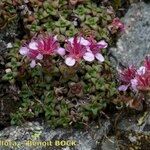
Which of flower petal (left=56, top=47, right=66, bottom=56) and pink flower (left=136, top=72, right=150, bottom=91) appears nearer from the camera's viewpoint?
pink flower (left=136, top=72, right=150, bottom=91)

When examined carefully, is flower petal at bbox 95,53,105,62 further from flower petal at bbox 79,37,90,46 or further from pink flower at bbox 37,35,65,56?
pink flower at bbox 37,35,65,56

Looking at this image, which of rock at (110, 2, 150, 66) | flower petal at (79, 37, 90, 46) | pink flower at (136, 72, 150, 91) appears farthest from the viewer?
rock at (110, 2, 150, 66)

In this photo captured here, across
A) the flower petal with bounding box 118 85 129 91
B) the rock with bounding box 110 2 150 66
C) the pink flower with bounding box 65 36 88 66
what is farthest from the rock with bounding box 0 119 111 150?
the rock with bounding box 110 2 150 66

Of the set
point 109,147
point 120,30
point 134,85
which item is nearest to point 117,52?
point 120,30

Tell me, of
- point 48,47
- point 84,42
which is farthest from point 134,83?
point 48,47

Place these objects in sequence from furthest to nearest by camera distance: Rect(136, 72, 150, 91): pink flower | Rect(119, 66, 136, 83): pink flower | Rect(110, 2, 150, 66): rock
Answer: Rect(110, 2, 150, 66): rock, Rect(119, 66, 136, 83): pink flower, Rect(136, 72, 150, 91): pink flower

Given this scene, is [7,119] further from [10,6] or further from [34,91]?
[10,6]

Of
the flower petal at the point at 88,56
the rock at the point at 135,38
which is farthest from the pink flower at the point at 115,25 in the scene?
the flower petal at the point at 88,56
